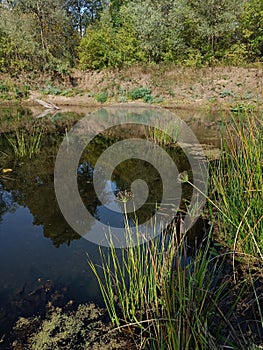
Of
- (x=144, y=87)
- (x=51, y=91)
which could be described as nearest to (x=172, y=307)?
(x=144, y=87)

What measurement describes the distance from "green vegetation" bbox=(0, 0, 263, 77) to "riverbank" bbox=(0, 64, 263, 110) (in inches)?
42.8

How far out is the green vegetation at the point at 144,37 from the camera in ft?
55.1

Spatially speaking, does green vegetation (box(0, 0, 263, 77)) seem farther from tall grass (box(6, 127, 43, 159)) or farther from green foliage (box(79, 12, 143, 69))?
tall grass (box(6, 127, 43, 159))

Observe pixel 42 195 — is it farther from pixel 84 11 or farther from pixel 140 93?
pixel 84 11

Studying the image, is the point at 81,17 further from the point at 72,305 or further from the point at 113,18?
the point at 72,305

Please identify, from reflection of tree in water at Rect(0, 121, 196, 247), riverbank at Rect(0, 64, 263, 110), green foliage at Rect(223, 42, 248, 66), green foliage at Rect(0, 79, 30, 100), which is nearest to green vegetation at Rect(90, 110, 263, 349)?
reflection of tree in water at Rect(0, 121, 196, 247)

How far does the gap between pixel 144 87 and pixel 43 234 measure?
44.1 ft

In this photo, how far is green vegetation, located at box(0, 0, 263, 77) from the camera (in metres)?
16.8

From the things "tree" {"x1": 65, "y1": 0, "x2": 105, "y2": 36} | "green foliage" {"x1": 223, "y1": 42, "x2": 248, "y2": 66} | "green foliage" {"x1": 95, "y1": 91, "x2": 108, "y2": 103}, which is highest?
"tree" {"x1": 65, "y1": 0, "x2": 105, "y2": 36}

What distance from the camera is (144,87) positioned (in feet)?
49.0

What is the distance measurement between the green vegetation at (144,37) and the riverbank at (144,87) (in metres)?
1.09

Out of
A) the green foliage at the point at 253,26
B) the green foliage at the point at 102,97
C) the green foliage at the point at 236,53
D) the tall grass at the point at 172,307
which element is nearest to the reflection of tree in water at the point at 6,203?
the tall grass at the point at 172,307

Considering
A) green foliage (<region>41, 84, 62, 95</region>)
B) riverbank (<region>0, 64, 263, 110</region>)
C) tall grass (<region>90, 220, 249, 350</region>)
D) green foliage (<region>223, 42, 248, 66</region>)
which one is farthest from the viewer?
green foliage (<region>223, 42, 248, 66</region>)

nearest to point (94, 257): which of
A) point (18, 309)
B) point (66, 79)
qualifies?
point (18, 309)
